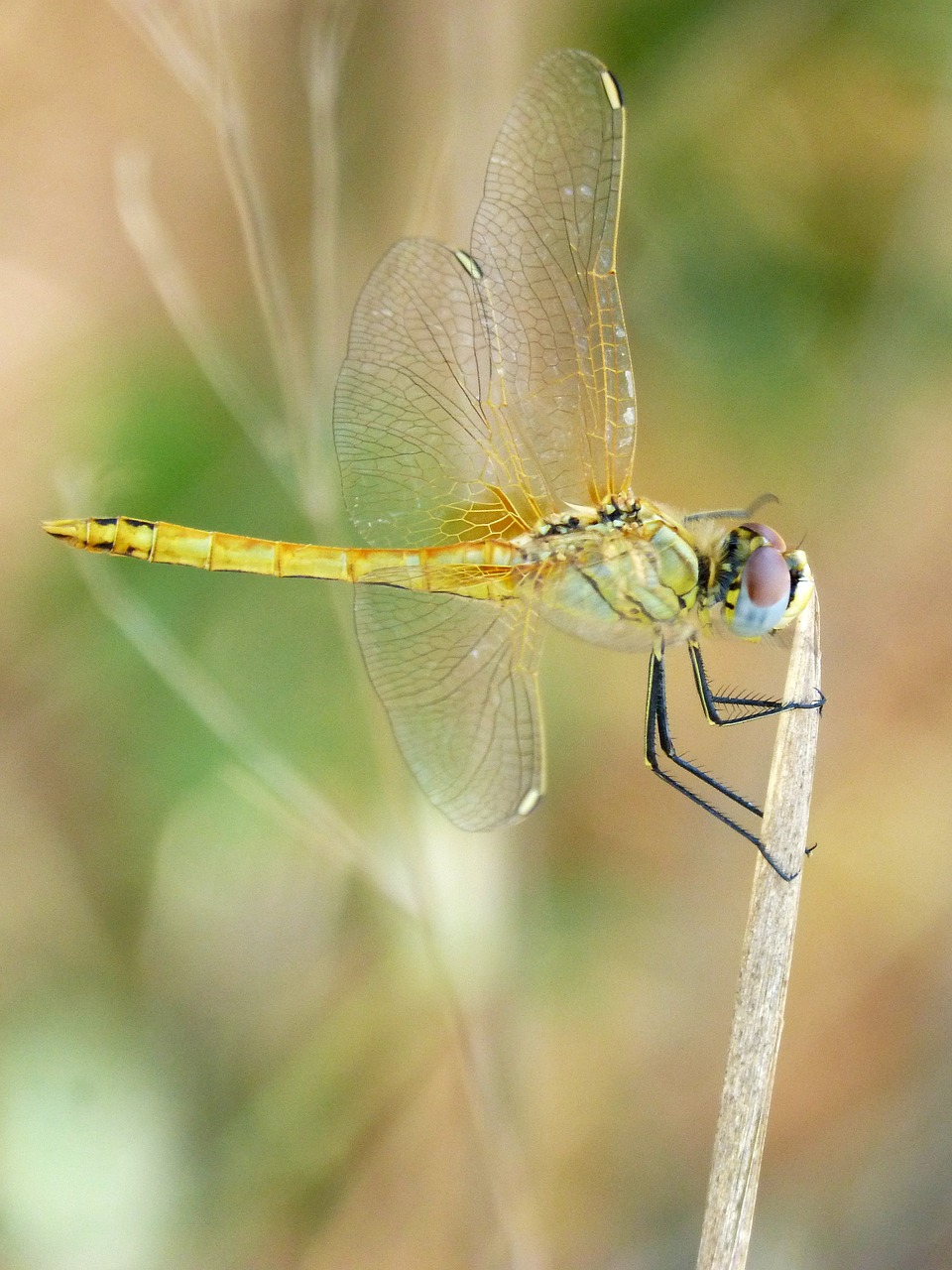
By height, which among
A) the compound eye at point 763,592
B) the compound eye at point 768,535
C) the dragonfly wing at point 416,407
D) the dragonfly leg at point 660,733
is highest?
the dragonfly wing at point 416,407

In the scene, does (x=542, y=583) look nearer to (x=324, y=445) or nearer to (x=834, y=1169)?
(x=324, y=445)

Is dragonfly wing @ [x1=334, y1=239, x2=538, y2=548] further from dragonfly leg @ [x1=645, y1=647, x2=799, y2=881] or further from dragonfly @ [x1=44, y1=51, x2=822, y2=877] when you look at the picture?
dragonfly leg @ [x1=645, y1=647, x2=799, y2=881]

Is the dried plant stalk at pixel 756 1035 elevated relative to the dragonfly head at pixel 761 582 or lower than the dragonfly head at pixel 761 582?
lower

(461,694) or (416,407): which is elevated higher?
(416,407)

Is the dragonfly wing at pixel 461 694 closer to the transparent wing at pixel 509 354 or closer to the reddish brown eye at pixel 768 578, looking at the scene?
the transparent wing at pixel 509 354

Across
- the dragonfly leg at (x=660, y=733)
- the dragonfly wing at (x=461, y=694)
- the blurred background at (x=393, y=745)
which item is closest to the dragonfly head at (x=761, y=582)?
the dragonfly leg at (x=660, y=733)

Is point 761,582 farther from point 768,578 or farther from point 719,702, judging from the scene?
point 719,702

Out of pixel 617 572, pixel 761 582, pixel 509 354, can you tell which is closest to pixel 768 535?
pixel 761 582
